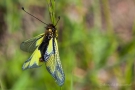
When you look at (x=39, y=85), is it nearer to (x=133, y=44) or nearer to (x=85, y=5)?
(x=133, y=44)

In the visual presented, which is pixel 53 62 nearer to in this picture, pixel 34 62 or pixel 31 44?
pixel 34 62

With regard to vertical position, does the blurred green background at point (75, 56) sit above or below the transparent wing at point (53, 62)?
below

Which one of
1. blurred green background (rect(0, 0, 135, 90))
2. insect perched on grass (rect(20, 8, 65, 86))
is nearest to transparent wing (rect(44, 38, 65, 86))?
insect perched on grass (rect(20, 8, 65, 86))

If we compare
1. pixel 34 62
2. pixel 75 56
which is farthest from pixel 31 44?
pixel 75 56

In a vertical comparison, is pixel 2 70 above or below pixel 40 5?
below

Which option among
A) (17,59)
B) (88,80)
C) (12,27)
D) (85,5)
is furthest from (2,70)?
(85,5)

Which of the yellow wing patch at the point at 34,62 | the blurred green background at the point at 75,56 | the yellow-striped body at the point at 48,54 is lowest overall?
the blurred green background at the point at 75,56

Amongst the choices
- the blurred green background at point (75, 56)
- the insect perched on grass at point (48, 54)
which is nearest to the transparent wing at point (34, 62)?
the insect perched on grass at point (48, 54)

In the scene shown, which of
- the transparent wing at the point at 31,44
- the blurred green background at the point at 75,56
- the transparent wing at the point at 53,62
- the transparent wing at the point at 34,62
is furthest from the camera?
the blurred green background at the point at 75,56

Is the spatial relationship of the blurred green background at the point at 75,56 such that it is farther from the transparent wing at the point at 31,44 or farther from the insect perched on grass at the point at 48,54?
the insect perched on grass at the point at 48,54
